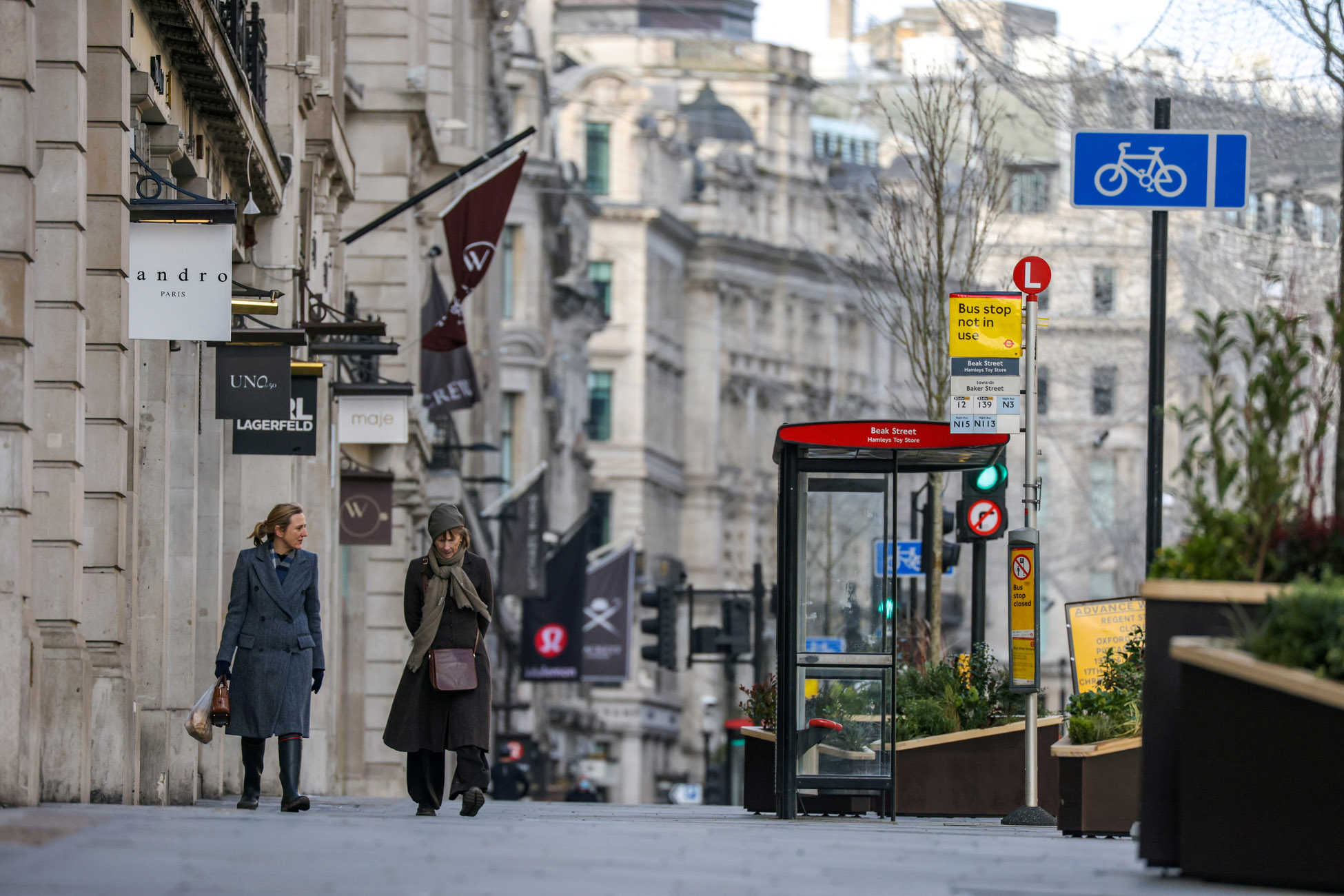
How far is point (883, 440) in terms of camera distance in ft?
53.5

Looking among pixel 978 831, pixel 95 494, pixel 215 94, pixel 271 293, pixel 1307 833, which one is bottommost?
pixel 978 831

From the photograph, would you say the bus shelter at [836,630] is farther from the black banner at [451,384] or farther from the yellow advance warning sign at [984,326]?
the black banner at [451,384]

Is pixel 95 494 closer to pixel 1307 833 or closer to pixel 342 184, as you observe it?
pixel 1307 833

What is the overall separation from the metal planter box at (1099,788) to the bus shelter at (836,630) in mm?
1938

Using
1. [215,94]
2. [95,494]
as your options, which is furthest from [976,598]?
[95,494]

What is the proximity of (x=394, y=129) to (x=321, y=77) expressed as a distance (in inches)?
278

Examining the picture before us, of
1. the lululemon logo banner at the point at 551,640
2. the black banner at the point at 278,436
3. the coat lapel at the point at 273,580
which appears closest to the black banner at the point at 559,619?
the lululemon logo banner at the point at 551,640

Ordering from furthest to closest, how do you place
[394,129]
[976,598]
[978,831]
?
[394,129], [976,598], [978,831]

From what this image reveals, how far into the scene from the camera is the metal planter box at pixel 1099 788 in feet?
47.8

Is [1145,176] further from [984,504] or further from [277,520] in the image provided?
[984,504]

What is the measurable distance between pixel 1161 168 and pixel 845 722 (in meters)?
4.28

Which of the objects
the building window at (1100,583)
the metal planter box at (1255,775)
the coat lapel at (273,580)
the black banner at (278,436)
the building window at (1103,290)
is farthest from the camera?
the building window at (1100,583)

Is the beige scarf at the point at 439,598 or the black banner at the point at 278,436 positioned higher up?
the black banner at the point at 278,436

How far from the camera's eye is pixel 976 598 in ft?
82.3
